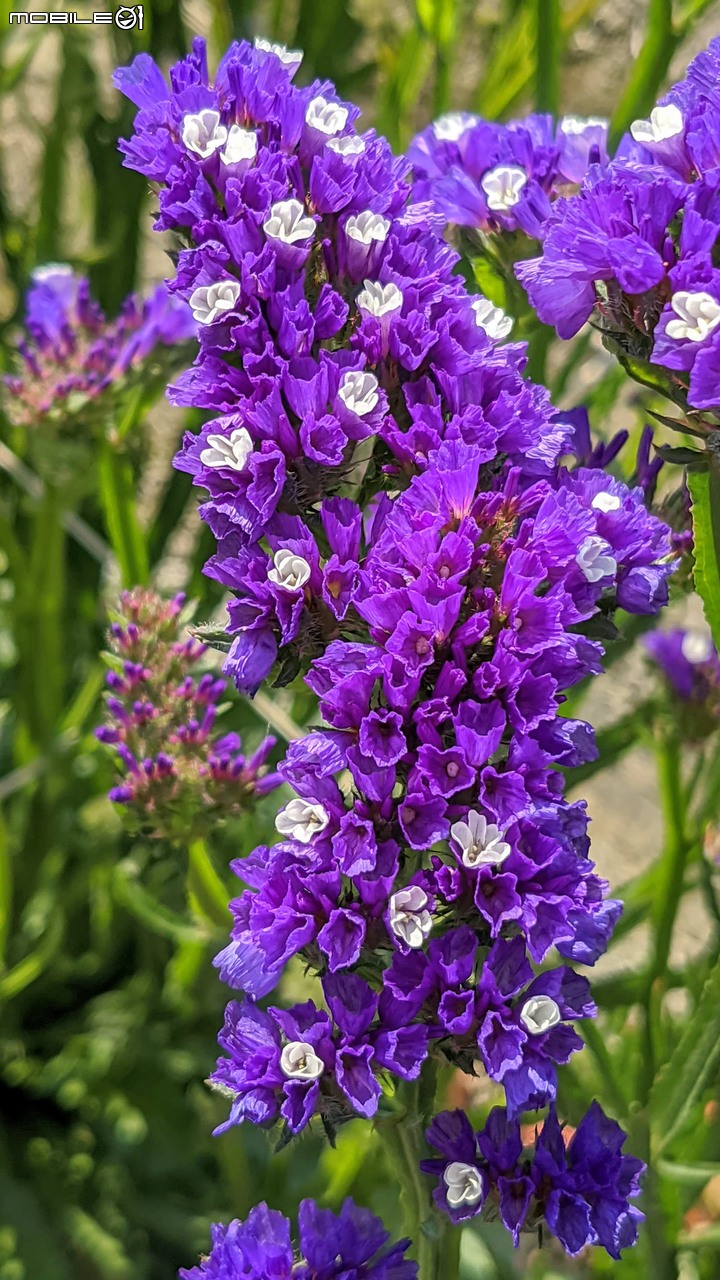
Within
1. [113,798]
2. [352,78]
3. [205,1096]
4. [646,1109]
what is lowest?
[205,1096]

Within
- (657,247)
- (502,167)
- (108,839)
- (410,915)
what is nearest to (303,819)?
(410,915)

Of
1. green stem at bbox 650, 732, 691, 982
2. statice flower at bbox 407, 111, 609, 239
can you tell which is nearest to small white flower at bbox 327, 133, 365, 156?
statice flower at bbox 407, 111, 609, 239

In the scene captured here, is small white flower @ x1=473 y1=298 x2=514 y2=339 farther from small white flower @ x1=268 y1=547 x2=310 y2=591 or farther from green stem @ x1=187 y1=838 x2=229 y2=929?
green stem @ x1=187 y1=838 x2=229 y2=929

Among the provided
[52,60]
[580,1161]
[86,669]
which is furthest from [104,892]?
[52,60]

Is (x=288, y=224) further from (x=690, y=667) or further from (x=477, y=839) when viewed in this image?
(x=690, y=667)

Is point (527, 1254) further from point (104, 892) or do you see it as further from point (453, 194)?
point (453, 194)

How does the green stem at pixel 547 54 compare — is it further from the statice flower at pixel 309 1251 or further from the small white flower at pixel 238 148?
the statice flower at pixel 309 1251

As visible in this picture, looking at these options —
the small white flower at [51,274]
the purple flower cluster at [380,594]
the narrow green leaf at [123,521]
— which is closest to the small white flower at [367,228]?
the purple flower cluster at [380,594]
